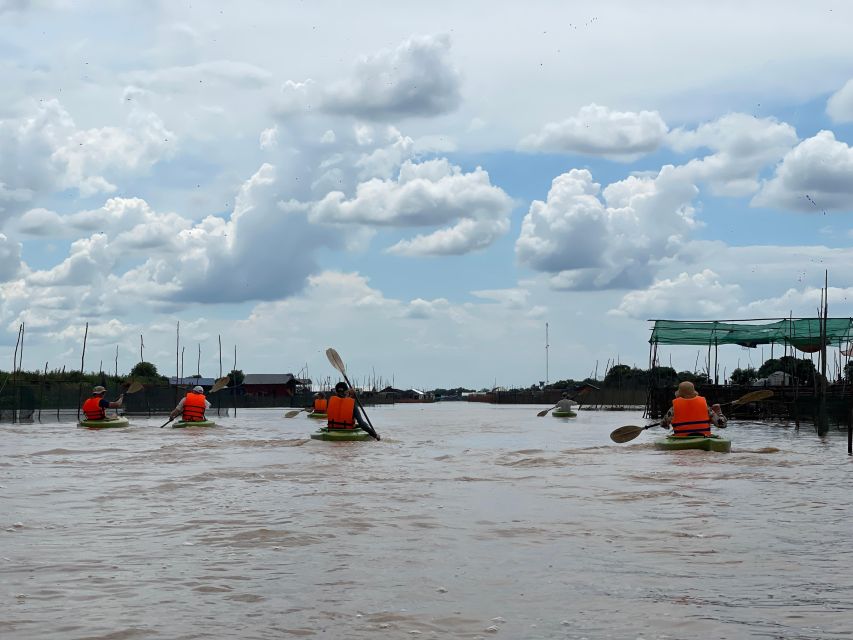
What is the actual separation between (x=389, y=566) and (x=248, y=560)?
1107 millimetres

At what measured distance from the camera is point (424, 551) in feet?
25.7

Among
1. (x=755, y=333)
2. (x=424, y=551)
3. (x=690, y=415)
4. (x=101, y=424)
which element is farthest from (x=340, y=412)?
(x=755, y=333)

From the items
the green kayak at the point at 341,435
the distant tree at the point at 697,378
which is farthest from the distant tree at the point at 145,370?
the green kayak at the point at 341,435

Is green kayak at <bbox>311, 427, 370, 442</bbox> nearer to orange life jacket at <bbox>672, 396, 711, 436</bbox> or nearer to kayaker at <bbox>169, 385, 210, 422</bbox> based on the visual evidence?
kayaker at <bbox>169, 385, 210, 422</bbox>

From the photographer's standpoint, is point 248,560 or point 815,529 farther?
point 815,529

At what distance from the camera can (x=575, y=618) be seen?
5.53m

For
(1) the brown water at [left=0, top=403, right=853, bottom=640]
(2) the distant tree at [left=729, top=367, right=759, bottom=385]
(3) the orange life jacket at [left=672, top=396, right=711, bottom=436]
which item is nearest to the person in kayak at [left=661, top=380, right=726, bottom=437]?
(3) the orange life jacket at [left=672, top=396, right=711, bottom=436]

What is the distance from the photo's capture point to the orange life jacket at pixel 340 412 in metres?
21.1

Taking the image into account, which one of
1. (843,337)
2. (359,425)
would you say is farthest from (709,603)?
(843,337)

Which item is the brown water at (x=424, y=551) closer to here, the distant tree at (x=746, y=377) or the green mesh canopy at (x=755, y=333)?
the green mesh canopy at (x=755, y=333)

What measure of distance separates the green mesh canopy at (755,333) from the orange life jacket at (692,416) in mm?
14933

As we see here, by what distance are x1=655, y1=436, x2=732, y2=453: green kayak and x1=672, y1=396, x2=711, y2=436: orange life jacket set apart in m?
0.16

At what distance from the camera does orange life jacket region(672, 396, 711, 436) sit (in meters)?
18.1

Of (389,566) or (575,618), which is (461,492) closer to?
(389,566)
